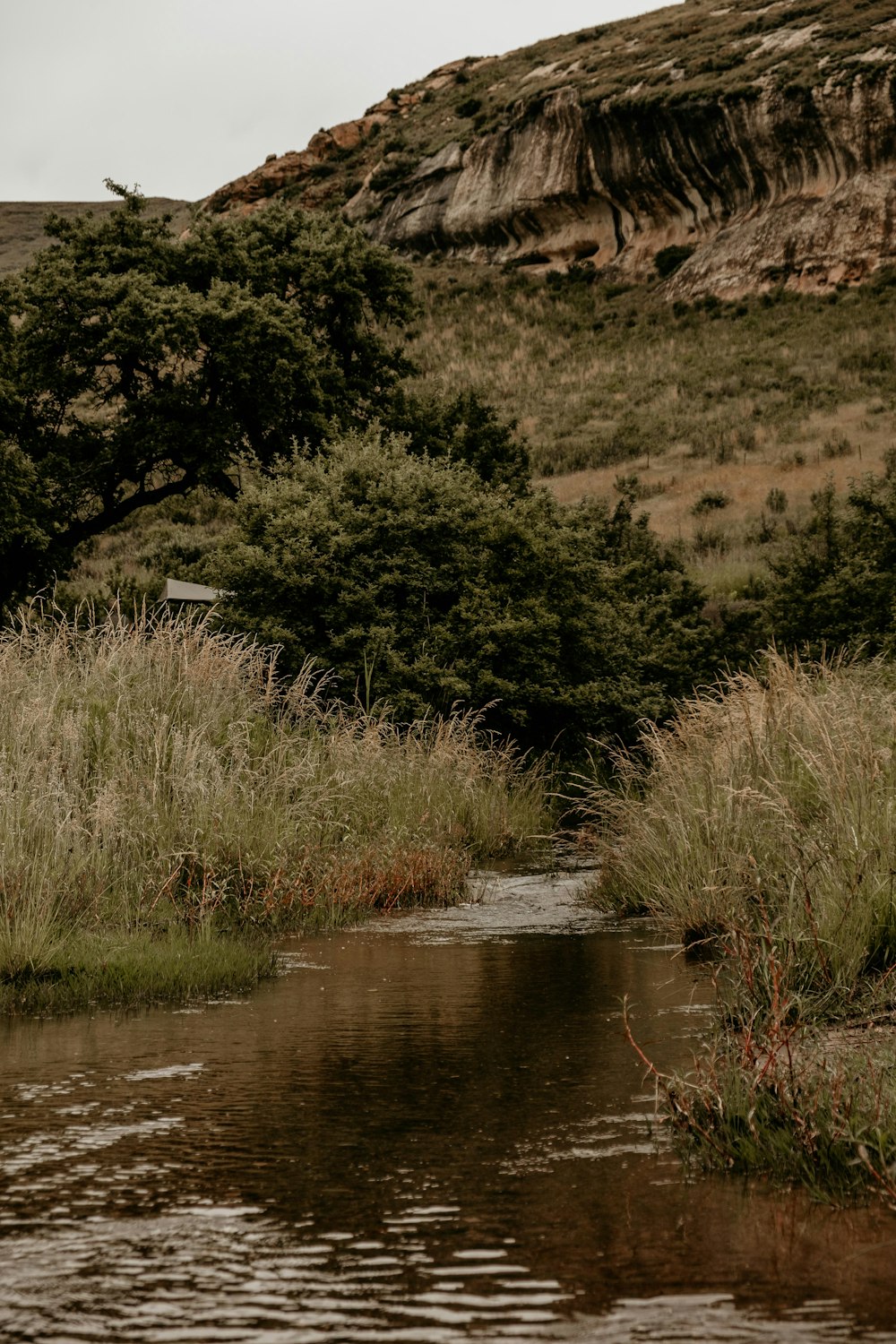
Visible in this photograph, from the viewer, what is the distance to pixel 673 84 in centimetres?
6862

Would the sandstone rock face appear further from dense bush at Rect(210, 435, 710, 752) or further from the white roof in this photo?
dense bush at Rect(210, 435, 710, 752)

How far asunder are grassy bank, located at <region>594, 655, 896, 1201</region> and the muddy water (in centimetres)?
23

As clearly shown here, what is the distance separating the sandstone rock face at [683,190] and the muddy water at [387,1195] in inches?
2168

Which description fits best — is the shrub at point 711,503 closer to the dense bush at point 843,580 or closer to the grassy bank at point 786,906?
the dense bush at point 843,580

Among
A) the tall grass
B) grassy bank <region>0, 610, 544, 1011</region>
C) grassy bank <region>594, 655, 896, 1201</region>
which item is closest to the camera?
grassy bank <region>594, 655, 896, 1201</region>

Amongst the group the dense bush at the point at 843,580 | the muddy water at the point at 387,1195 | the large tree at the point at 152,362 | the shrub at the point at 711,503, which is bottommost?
the muddy water at the point at 387,1195

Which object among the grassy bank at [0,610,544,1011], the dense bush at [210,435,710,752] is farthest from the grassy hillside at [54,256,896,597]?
the grassy bank at [0,610,544,1011]

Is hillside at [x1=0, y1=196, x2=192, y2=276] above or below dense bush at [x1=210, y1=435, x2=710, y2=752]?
above

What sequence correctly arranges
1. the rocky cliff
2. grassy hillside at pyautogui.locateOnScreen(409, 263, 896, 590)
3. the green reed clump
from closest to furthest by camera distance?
the green reed clump
grassy hillside at pyautogui.locateOnScreen(409, 263, 896, 590)
the rocky cliff

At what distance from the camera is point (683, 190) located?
67.2 meters

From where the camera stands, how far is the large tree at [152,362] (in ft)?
86.6

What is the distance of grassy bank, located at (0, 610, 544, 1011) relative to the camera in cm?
823

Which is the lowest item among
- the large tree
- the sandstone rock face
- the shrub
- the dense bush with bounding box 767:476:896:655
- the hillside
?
the dense bush with bounding box 767:476:896:655

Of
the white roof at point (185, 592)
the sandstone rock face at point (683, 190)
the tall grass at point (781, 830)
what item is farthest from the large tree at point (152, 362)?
the sandstone rock face at point (683, 190)
